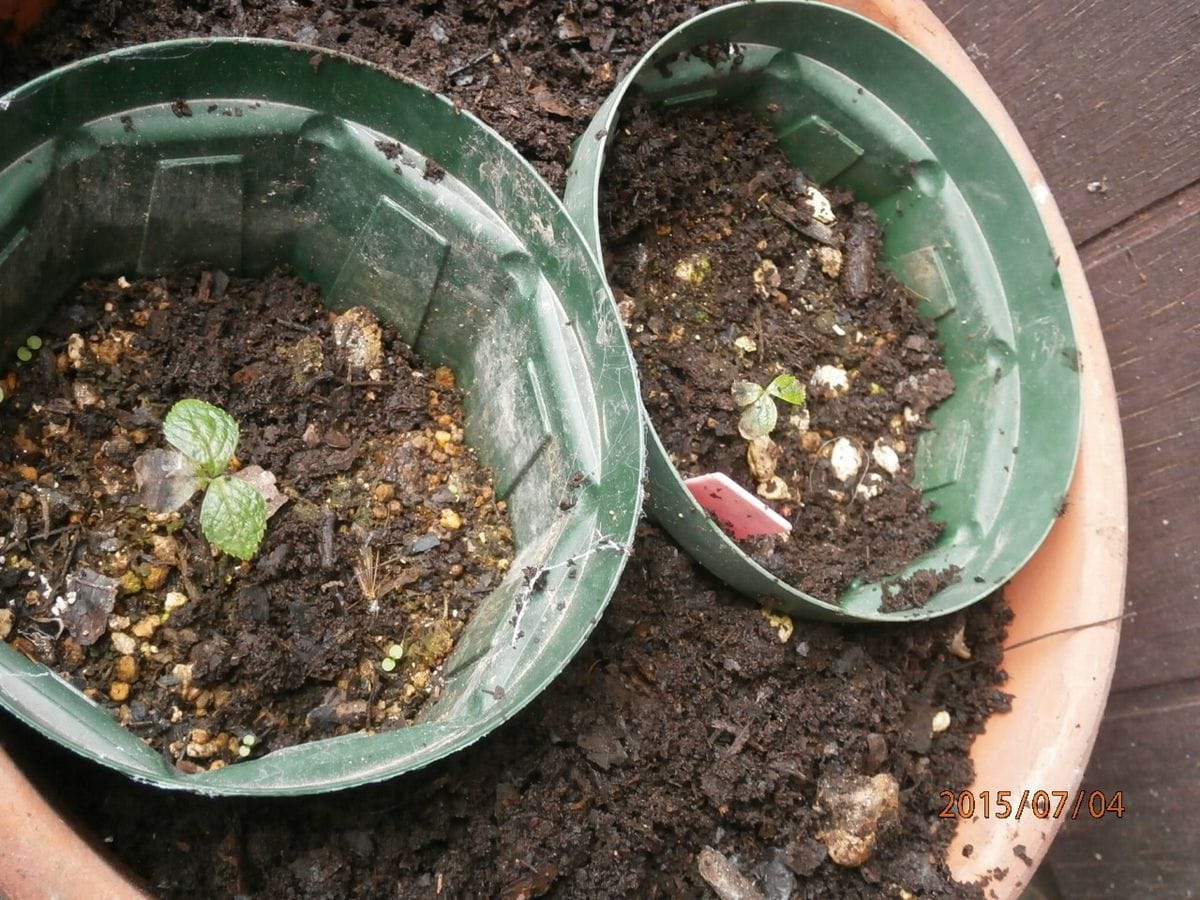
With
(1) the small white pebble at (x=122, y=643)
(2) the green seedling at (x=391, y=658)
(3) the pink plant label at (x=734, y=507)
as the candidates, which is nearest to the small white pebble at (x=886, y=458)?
(3) the pink plant label at (x=734, y=507)

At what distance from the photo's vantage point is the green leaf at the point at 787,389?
1.25 meters

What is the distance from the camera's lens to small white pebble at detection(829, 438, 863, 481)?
132 cm

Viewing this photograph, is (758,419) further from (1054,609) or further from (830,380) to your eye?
(1054,609)

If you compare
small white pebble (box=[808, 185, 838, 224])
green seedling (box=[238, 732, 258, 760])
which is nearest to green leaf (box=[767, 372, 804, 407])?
small white pebble (box=[808, 185, 838, 224])

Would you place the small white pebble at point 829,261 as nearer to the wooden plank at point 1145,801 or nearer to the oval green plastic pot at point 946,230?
the oval green plastic pot at point 946,230

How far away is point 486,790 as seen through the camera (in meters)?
1.03

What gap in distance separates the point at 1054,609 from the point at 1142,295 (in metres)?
0.61

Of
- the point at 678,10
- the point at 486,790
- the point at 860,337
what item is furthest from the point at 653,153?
the point at 486,790

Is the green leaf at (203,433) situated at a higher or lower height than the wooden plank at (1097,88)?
lower

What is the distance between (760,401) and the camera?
126cm

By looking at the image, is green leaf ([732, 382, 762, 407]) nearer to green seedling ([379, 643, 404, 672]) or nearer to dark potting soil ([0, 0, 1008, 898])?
dark potting soil ([0, 0, 1008, 898])

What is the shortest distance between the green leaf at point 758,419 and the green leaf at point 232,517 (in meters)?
0.67
